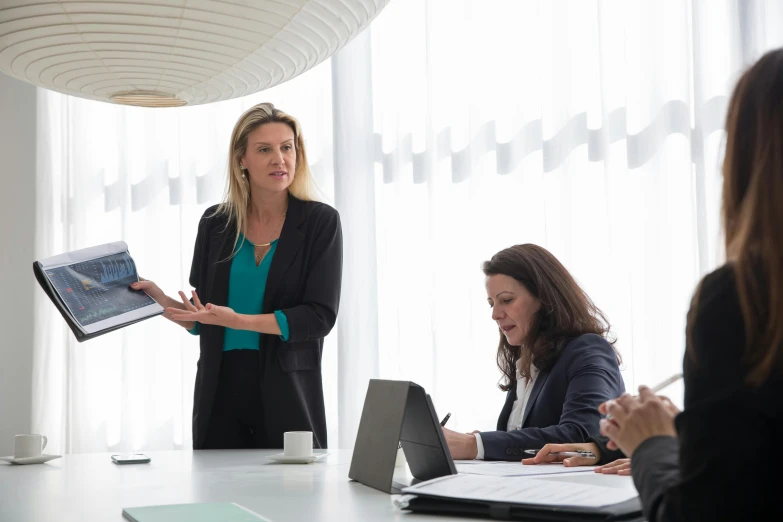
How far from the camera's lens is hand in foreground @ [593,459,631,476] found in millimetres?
1588

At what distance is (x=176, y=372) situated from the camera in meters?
3.91

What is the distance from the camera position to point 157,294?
270 centimetres

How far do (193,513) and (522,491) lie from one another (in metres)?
0.49

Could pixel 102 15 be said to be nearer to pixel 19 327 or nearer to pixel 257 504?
pixel 257 504

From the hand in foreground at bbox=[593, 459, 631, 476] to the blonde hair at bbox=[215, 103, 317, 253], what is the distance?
58.2 inches

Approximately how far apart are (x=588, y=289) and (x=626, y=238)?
0.25 m

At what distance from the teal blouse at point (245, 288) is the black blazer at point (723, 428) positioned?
180 centimetres

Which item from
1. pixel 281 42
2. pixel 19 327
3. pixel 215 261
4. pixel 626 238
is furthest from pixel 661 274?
pixel 19 327

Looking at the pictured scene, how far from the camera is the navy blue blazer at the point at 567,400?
186 cm

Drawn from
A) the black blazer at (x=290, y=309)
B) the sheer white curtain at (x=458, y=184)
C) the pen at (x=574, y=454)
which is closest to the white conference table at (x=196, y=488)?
the pen at (x=574, y=454)

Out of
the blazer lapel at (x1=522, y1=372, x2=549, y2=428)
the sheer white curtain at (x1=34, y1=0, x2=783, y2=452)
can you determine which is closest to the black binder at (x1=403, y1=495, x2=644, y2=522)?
the blazer lapel at (x1=522, y1=372, x2=549, y2=428)

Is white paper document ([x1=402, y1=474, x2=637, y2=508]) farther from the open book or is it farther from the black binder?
the open book

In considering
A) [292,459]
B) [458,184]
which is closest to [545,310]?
[292,459]

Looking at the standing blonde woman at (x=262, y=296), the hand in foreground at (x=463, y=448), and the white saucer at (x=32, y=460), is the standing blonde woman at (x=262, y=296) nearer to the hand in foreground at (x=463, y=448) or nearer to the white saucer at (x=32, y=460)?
the white saucer at (x=32, y=460)
